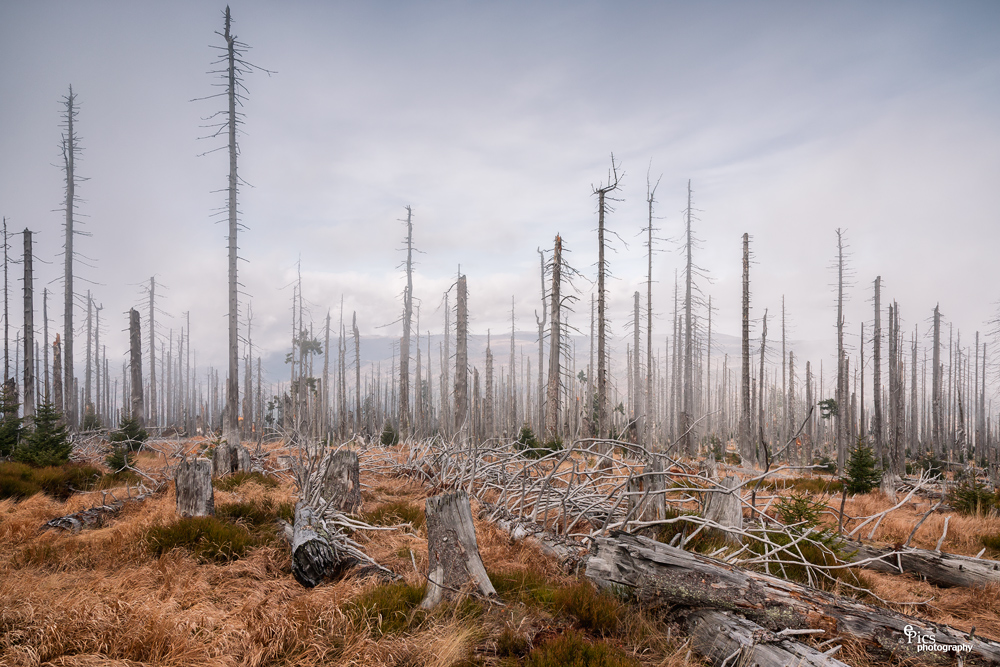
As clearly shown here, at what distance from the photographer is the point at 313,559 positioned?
13.5ft

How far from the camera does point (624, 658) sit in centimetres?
280

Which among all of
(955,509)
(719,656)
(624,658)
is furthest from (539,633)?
(955,509)

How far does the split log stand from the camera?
268cm

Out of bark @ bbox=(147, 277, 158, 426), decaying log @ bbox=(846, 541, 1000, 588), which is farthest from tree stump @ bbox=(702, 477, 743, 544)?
bark @ bbox=(147, 277, 158, 426)

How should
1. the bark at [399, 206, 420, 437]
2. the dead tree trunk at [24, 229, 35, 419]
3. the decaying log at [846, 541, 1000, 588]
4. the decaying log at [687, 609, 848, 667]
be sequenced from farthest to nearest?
the bark at [399, 206, 420, 437], the dead tree trunk at [24, 229, 35, 419], the decaying log at [846, 541, 1000, 588], the decaying log at [687, 609, 848, 667]

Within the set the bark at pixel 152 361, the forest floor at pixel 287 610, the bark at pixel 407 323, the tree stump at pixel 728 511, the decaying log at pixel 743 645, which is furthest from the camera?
the bark at pixel 152 361

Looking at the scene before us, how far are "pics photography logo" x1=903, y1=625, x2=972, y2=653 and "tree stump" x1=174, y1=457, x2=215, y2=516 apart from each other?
6807 mm

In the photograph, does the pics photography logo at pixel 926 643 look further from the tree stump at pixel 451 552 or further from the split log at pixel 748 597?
the tree stump at pixel 451 552

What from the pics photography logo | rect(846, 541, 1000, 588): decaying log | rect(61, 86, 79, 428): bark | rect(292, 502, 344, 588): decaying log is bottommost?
rect(846, 541, 1000, 588): decaying log

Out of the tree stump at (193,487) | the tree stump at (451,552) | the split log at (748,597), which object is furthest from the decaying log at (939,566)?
the tree stump at (193,487)

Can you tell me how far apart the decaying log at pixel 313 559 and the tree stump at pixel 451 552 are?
3.92 feet

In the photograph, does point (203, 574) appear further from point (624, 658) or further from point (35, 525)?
point (624, 658)

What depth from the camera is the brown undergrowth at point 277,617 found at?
277 centimetres

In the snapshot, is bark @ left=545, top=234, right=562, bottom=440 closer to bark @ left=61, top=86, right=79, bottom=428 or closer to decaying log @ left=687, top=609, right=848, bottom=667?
decaying log @ left=687, top=609, right=848, bottom=667
